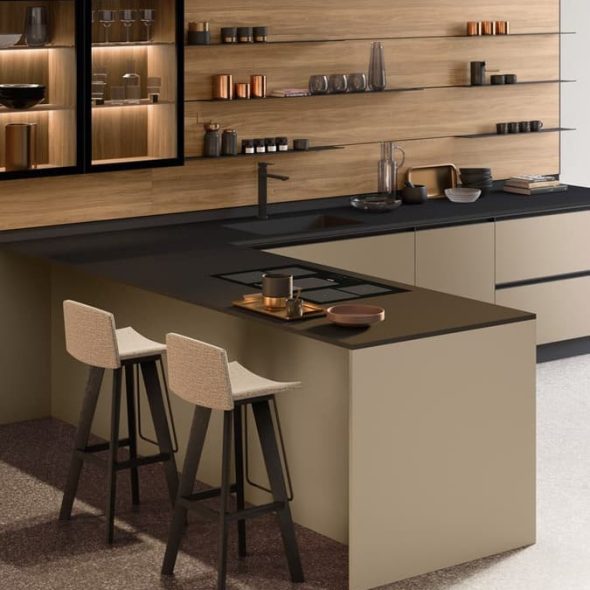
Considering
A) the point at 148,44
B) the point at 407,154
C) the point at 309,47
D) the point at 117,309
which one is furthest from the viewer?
the point at 407,154

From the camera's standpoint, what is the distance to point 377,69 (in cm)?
758

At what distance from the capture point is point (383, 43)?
767 centimetres

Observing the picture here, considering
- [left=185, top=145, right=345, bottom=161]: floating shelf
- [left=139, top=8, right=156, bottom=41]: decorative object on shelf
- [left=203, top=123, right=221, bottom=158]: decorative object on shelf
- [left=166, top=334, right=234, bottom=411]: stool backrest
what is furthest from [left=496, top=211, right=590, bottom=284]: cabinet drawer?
[left=166, top=334, right=234, bottom=411]: stool backrest

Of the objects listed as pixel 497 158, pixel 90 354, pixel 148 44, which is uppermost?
pixel 148 44

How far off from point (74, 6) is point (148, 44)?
17.9 inches

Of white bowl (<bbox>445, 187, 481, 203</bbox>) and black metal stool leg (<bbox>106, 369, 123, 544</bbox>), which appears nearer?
black metal stool leg (<bbox>106, 369, 123, 544</bbox>)

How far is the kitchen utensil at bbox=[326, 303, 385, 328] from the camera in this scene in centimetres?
495

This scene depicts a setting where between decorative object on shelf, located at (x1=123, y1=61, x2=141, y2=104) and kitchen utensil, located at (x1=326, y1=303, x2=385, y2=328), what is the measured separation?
2.06m

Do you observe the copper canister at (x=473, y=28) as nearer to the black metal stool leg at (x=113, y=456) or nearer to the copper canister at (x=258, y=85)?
the copper canister at (x=258, y=85)

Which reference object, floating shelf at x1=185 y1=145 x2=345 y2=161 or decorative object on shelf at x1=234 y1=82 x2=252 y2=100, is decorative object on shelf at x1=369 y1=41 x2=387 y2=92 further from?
decorative object on shelf at x1=234 y1=82 x2=252 y2=100

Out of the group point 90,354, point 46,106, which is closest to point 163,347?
point 90,354

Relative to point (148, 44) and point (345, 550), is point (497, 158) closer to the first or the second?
point (148, 44)

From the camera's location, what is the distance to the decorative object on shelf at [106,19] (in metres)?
6.56

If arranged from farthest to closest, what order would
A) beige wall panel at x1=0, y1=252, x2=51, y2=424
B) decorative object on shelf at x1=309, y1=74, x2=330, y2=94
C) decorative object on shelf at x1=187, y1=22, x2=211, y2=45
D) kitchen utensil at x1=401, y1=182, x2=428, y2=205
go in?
kitchen utensil at x1=401, y1=182, x2=428, y2=205 → decorative object on shelf at x1=309, y1=74, x2=330, y2=94 → decorative object on shelf at x1=187, y1=22, x2=211, y2=45 → beige wall panel at x1=0, y1=252, x2=51, y2=424
